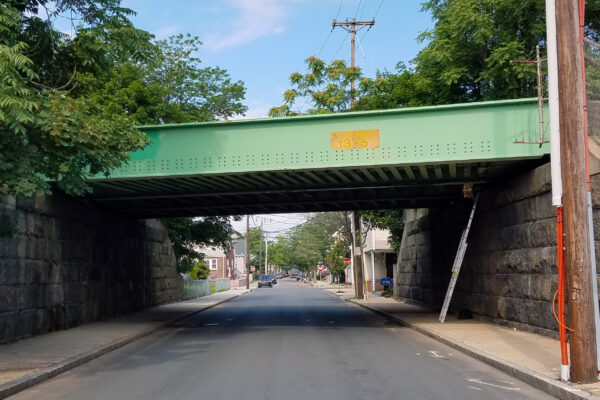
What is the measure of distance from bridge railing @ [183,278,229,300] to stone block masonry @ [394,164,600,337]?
19.2 metres

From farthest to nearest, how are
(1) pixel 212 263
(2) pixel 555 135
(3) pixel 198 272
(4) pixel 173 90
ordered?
(1) pixel 212 263 < (3) pixel 198 272 < (4) pixel 173 90 < (2) pixel 555 135

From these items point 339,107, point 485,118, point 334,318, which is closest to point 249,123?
point 485,118

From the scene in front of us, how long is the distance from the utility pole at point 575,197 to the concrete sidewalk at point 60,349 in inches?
320

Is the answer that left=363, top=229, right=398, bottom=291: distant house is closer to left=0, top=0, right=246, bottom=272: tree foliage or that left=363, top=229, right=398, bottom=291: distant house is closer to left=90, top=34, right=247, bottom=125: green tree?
left=90, top=34, right=247, bottom=125: green tree

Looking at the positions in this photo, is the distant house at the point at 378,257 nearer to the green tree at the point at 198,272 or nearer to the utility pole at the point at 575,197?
the green tree at the point at 198,272

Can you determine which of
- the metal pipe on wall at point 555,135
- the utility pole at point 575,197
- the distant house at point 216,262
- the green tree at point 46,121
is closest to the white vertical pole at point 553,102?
the metal pipe on wall at point 555,135

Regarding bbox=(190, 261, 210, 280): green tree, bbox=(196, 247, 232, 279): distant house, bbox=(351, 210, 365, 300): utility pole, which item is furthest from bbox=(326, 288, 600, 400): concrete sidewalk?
bbox=(196, 247, 232, 279): distant house

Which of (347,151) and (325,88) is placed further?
(325,88)

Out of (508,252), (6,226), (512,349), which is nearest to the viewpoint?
(512,349)

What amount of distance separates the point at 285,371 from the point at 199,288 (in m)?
33.1

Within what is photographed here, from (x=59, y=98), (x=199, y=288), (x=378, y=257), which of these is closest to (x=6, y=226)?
(x=59, y=98)

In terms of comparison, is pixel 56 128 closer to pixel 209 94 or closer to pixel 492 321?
pixel 492 321

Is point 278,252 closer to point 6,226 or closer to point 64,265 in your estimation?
point 64,265

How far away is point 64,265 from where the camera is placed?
17406 millimetres
